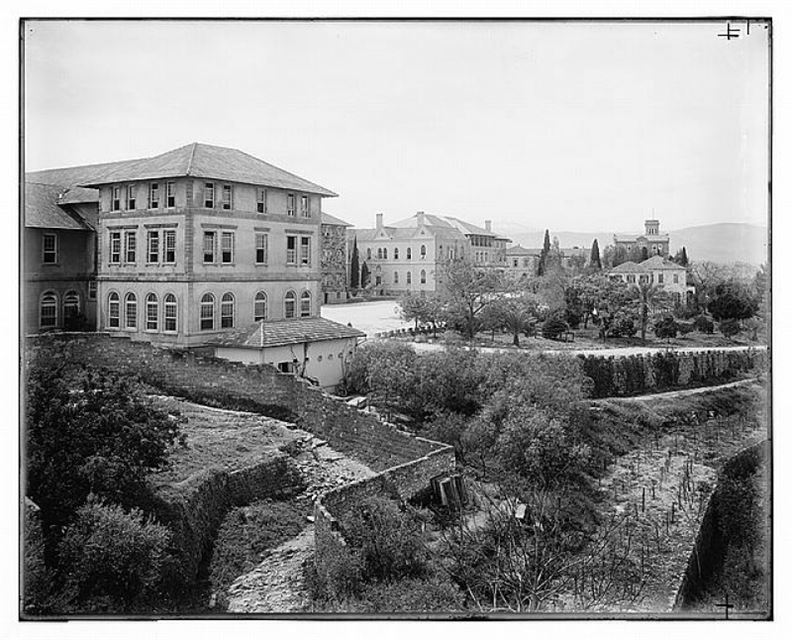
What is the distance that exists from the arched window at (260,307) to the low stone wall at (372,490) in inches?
41.2

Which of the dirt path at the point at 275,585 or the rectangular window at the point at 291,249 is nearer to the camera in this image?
the dirt path at the point at 275,585

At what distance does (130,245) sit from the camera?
14.7 feet

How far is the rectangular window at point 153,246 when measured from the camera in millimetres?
4395

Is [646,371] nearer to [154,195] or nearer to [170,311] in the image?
[170,311]

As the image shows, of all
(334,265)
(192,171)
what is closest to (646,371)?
(334,265)

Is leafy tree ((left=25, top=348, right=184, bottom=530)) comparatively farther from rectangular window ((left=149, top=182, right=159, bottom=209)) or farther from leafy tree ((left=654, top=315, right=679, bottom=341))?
leafy tree ((left=654, top=315, right=679, bottom=341))

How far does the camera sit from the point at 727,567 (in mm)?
4281

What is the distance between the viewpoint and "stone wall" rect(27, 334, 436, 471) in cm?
439

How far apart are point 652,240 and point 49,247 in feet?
10.9

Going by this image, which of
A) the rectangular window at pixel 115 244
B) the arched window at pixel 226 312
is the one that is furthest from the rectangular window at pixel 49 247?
the arched window at pixel 226 312

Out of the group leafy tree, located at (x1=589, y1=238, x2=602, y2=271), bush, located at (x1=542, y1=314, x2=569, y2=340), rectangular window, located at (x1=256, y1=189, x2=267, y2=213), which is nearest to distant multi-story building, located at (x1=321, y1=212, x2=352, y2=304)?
rectangular window, located at (x1=256, y1=189, x2=267, y2=213)

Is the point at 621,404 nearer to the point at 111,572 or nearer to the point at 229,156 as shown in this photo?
the point at 229,156

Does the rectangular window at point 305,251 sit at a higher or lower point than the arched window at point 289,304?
higher

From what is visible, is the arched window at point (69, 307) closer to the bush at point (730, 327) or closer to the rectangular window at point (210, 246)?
the rectangular window at point (210, 246)
